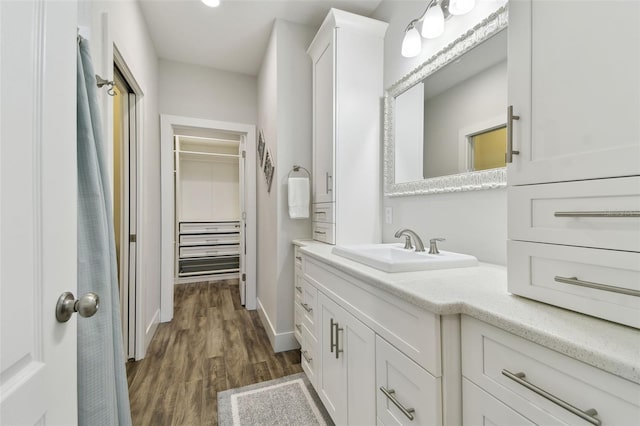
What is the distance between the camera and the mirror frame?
1.20 meters

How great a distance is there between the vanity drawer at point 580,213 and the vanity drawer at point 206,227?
4.17 m

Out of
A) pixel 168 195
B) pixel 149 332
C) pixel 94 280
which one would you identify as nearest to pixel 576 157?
pixel 94 280

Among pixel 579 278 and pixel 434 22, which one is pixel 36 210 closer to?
pixel 579 278

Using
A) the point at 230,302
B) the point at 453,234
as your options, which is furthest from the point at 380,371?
the point at 230,302

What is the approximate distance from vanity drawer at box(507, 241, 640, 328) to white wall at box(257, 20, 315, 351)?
67.7 inches

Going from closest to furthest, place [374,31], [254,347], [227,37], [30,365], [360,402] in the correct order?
[30,365] < [360,402] < [374,31] < [254,347] < [227,37]

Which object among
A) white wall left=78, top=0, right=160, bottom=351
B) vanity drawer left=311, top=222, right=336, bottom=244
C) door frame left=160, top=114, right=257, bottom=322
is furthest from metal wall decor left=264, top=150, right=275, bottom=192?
white wall left=78, top=0, right=160, bottom=351

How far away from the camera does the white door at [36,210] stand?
426 millimetres

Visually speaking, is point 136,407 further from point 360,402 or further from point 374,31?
point 374,31

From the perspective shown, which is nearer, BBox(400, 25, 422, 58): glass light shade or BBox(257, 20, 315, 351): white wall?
BBox(400, 25, 422, 58): glass light shade

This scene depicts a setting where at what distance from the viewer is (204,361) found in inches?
82.4

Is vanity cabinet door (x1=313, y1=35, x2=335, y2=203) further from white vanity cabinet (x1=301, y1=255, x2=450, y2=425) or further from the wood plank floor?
the wood plank floor

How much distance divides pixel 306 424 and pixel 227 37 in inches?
118

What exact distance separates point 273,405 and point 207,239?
3.12m
